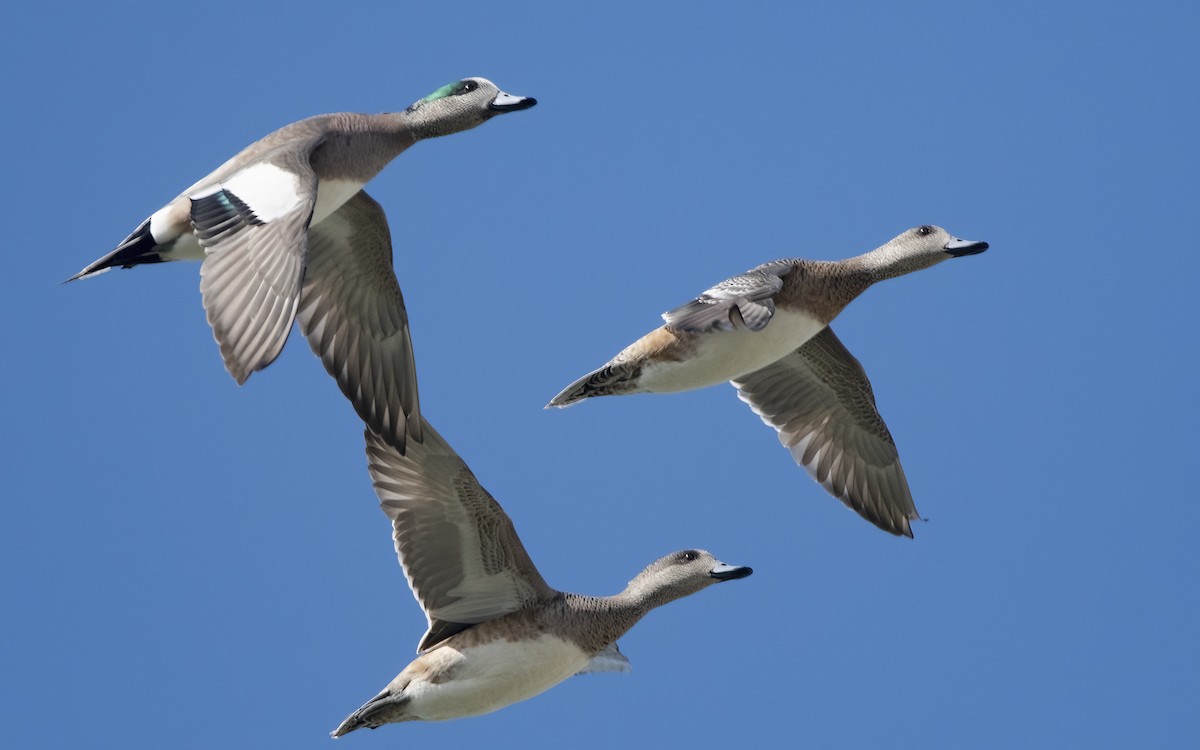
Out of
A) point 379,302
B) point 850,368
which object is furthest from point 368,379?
point 850,368

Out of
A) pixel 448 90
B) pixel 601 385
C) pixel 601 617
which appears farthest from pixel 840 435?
pixel 448 90

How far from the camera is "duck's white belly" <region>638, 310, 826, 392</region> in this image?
12.0m

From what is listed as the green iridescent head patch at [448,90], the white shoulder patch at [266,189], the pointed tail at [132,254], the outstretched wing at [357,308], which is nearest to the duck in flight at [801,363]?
the outstretched wing at [357,308]

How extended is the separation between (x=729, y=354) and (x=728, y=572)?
1.21 metres

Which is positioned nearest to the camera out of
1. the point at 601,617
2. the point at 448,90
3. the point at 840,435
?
the point at 601,617

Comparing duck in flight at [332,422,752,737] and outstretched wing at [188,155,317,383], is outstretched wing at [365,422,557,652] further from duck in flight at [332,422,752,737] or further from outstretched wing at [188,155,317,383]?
outstretched wing at [188,155,317,383]

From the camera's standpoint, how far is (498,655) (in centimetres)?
1123

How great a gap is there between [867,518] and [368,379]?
344cm

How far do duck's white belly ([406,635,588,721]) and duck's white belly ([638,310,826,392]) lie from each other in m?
1.73

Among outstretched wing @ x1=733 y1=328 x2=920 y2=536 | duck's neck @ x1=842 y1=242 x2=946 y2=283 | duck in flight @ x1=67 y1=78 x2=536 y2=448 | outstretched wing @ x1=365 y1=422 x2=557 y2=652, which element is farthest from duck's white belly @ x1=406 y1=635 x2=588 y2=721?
outstretched wing @ x1=733 y1=328 x2=920 y2=536

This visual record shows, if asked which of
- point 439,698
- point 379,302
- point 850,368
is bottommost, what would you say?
point 439,698

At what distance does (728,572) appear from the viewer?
11.8 metres

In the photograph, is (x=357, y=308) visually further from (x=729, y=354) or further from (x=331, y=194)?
(x=729, y=354)

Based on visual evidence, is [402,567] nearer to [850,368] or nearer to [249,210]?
[249,210]
